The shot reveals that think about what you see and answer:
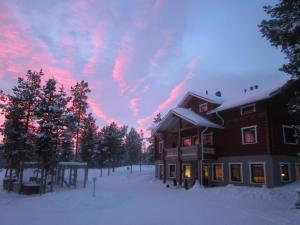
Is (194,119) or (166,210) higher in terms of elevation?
(194,119)

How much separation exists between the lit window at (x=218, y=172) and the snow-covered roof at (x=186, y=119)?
4.19 meters

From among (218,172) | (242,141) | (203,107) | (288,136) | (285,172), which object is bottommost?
(218,172)

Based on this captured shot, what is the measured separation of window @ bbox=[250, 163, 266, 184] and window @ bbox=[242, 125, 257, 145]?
2131 millimetres

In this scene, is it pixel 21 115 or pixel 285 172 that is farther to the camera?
pixel 21 115

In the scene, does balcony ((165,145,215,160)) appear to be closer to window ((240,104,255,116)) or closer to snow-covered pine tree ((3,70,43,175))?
window ((240,104,255,116))

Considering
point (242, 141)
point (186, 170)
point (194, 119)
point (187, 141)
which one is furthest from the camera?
point (187, 141)

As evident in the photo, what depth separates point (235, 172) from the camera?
27.4 m

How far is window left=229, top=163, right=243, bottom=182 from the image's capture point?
26.8 metres

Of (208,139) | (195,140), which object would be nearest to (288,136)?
(208,139)

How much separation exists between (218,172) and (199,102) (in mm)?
8454

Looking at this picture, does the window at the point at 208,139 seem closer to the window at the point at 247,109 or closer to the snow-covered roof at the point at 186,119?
the snow-covered roof at the point at 186,119

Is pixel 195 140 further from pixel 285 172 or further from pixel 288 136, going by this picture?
pixel 285 172

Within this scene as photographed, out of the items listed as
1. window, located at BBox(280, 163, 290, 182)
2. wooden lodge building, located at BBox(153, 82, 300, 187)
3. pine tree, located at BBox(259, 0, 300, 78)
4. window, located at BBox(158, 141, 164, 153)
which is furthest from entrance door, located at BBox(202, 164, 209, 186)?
pine tree, located at BBox(259, 0, 300, 78)

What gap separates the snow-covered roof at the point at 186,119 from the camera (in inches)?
1121
